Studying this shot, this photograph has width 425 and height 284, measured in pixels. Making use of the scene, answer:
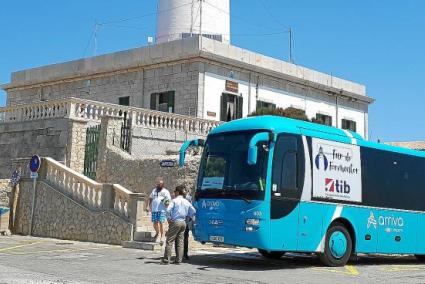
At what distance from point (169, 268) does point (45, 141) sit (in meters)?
16.0

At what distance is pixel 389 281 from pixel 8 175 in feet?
66.0

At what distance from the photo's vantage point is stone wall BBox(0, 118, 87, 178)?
24.9m

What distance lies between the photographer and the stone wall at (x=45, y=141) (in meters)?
24.9

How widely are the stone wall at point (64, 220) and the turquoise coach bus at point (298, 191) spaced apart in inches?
196

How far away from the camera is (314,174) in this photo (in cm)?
1270

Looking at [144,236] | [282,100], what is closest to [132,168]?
[144,236]

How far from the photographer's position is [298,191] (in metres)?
12.4

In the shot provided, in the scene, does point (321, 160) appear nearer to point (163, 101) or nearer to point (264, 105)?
point (163, 101)

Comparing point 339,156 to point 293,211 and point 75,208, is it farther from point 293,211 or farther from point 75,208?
point 75,208

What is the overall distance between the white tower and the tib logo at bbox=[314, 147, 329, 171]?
80.2ft

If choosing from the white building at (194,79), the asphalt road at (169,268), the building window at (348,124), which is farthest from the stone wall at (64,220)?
the building window at (348,124)

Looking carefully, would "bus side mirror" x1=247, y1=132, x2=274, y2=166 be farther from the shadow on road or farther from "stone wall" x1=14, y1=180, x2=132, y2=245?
"stone wall" x1=14, y1=180, x2=132, y2=245

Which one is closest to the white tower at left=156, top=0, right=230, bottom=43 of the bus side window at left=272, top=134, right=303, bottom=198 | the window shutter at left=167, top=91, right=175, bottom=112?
the window shutter at left=167, top=91, right=175, bottom=112

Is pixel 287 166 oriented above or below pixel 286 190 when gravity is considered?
above
